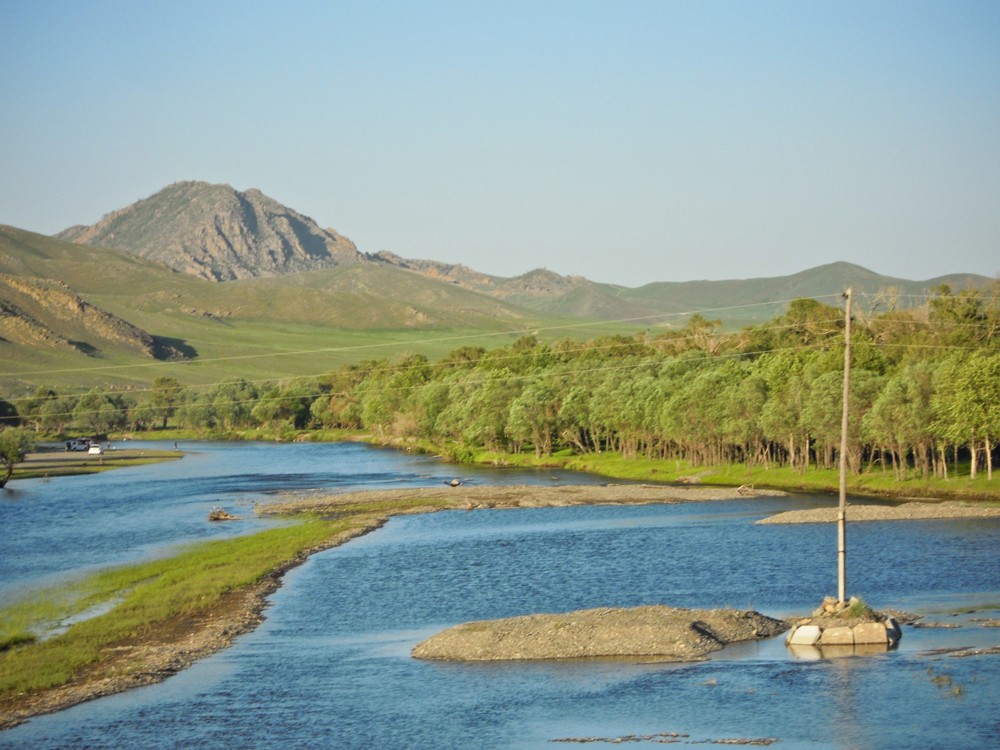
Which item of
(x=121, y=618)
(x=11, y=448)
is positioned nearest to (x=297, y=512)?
(x=121, y=618)

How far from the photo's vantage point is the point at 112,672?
1903 inches

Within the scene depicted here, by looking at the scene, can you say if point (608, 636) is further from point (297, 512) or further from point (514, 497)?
point (514, 497)

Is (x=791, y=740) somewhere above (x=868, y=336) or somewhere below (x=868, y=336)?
below

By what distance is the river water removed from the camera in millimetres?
39594

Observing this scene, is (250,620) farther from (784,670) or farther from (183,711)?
(784,670)

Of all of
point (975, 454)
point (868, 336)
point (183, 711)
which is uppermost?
point (868, 336)

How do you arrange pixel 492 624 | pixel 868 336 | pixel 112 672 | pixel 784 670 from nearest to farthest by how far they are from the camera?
1. pixel 784 670
2. pixel 112 672
3. pixel 492 624
4. pixel 868 336

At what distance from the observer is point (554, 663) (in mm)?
48344

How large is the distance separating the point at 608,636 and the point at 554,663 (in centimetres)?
303

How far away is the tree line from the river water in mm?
10681

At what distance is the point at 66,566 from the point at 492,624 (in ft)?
120

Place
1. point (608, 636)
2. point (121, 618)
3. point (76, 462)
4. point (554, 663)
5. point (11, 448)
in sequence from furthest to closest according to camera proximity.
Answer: point (76, 462)
point (11, 448)
point (121, 618)
point (608, 636)
point (554, 663)

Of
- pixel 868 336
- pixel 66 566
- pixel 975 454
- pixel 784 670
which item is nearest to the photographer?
pixel 784 670

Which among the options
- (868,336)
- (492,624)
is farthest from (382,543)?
(868,336)
